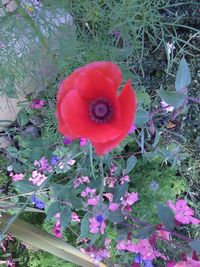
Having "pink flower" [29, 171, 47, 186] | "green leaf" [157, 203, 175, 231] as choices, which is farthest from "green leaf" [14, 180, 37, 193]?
"green leaf" [157, 203, 175, 231]

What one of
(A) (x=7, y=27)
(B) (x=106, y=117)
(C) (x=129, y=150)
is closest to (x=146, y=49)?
(C) (x=129, y=150)

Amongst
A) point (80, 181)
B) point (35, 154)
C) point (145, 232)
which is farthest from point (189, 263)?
point (35, 154)

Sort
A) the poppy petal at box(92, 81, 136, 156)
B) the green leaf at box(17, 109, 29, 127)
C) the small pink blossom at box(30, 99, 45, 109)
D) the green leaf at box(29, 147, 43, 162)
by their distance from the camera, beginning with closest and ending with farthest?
the poppy petal at box(92, 81, 136, 156), the green leaf at box(29, 147, 43, 162), the small pink blossom at box(30, 99, 45, 109), the green leaf at box(17, 109, 29, 127)

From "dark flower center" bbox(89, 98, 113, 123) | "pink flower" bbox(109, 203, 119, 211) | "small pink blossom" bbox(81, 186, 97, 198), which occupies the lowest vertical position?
"pink flower" bbox(109, 203, 119, 211)

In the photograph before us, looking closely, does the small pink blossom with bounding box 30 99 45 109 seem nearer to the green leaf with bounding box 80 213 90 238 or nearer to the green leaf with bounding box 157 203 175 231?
the green leaf with bounding box 80 213 90 238

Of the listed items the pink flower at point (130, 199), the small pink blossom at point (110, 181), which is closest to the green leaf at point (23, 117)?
the small pink blossom at point (110, 181)

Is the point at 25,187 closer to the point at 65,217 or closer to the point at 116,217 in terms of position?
the point at 65,217

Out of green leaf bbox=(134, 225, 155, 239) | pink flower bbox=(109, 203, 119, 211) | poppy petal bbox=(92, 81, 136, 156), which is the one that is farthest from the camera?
pink flower bbox=(109, 203, 119, 211)

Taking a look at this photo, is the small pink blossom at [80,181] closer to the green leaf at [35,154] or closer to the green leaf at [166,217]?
the green leaf at [35,154]
